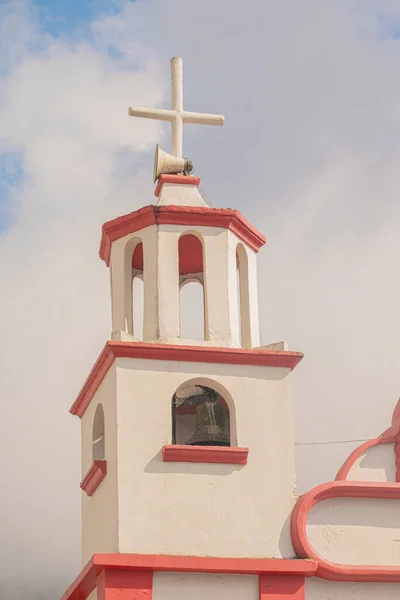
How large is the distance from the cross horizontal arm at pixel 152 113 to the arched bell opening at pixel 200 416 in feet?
11.3

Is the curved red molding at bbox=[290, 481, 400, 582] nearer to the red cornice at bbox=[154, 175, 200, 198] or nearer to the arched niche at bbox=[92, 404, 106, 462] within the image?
the arched niche at bbox=[92, 404, 106, 462]

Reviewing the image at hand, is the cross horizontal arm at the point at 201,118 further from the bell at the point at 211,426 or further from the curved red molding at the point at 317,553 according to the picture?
the curved red molding at the point at 317,553

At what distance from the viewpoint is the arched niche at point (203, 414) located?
15.0 meters

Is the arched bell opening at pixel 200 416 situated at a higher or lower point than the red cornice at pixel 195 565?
higher

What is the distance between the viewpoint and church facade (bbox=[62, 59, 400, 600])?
14117 millimetres

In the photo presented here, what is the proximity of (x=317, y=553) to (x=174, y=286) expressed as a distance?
3.50 metres

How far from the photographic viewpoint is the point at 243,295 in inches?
633

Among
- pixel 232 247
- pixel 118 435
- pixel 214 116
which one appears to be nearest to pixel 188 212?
pixel 232 247

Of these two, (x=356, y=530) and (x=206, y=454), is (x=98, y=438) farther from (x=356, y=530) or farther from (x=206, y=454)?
(x=356, y=530)

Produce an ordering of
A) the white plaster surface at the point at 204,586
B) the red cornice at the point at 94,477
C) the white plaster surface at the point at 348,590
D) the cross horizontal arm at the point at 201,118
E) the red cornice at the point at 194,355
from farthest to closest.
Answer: the cross horizontal arm at the point at 201,118 → the red cornice at the point at 94,477 → the red cornice at the point at 194,355 → the white plaster surface at the point at 348,590 → the white plaster surface at the point at 204,586

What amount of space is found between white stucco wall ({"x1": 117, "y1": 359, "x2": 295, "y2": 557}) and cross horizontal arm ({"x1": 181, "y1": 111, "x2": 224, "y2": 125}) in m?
3.55

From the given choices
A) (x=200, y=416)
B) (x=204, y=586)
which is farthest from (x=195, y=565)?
(x=200, y=416)

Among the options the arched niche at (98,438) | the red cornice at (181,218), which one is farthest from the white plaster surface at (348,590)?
the red cornice at (181,218)

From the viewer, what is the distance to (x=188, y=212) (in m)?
15.7
